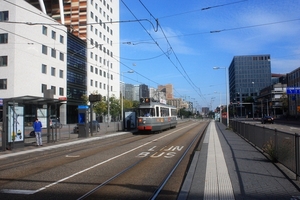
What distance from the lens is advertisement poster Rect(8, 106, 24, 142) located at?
53.0ft

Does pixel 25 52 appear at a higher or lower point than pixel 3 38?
lower

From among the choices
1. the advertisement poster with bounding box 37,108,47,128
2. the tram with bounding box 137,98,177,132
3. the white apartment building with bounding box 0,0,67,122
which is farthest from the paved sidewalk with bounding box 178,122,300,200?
the white apartment building with bounding box 0,0,67,122

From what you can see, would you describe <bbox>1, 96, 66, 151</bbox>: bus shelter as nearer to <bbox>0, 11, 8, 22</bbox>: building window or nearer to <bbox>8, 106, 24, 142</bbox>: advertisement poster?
<bbox>8, 106, 24, 142</bbox>: advertisement poster

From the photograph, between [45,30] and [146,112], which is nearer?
[146,112]

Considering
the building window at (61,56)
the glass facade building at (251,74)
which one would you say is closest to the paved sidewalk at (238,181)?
the building window at (61,56)

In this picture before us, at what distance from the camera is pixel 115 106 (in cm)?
6581

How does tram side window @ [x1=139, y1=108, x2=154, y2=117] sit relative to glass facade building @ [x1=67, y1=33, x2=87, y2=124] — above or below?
below

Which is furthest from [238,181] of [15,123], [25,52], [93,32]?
[93,32]

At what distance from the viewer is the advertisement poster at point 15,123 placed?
16156 millimetres

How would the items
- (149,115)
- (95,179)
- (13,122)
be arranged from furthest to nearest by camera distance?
(149,115)
(13,122)
(95,179)

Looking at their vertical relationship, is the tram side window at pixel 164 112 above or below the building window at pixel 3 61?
below

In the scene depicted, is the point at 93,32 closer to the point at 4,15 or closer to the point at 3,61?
the point at 4,15

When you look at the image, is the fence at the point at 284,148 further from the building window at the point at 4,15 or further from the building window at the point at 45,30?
the building window at the point at 45,30

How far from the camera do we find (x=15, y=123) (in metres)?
16.5
